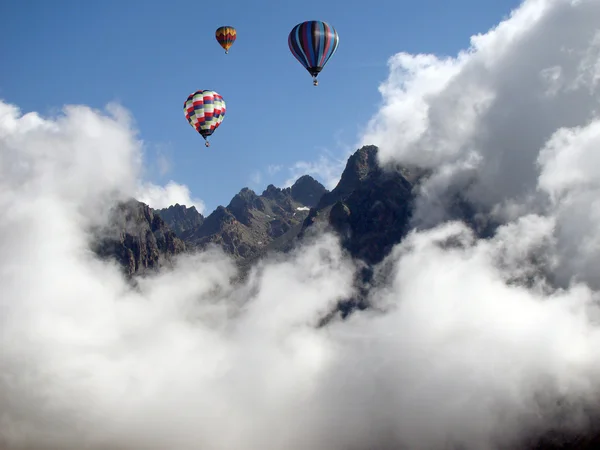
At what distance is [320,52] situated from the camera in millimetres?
191375

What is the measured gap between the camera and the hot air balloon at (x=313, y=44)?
19075 centimetres

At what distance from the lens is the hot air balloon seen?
19075 centimetres

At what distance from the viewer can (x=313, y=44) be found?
192 meters
